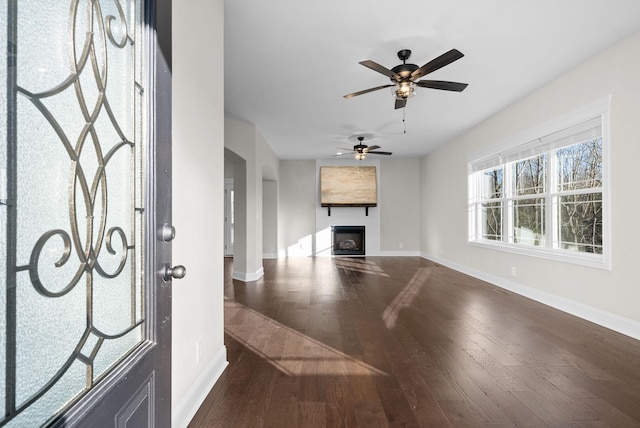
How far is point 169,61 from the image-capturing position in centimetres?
110

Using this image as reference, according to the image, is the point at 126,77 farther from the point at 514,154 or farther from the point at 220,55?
the point at 514,154

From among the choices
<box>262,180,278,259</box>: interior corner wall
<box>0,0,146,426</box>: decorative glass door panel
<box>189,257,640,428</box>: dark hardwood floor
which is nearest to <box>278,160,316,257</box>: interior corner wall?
<box>262,180,278,259</box>: interior corner wall

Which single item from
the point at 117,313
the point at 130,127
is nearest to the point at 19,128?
the point at 130,127

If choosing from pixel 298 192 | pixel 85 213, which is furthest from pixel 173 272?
pixel 298 192

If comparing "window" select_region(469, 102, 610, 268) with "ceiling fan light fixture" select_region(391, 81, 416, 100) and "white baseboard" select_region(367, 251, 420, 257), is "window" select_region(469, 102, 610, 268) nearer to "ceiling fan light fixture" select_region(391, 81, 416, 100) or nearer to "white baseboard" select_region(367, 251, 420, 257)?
"ceiling fan light fixture" select_region(391, 81, 416, 100)

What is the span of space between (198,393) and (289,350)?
2.91ft

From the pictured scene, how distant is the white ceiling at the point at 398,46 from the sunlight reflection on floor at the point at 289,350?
264cm

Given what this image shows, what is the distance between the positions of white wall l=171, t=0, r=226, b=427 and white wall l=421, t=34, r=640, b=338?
356 centimetres

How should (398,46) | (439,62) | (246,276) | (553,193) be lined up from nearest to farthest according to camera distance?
(439,62) → (398,46) → (553,193) → (246,276)

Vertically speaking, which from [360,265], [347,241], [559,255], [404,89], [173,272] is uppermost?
[404,89]

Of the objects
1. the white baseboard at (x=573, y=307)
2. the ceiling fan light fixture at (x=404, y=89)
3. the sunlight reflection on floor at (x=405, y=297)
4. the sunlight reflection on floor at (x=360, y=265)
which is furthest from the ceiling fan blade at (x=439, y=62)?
the sunlight reflection on floor at (x=360, y=265)

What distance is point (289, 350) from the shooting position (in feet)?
8.45

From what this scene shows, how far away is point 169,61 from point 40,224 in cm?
70

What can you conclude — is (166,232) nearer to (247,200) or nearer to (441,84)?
(441,84)
